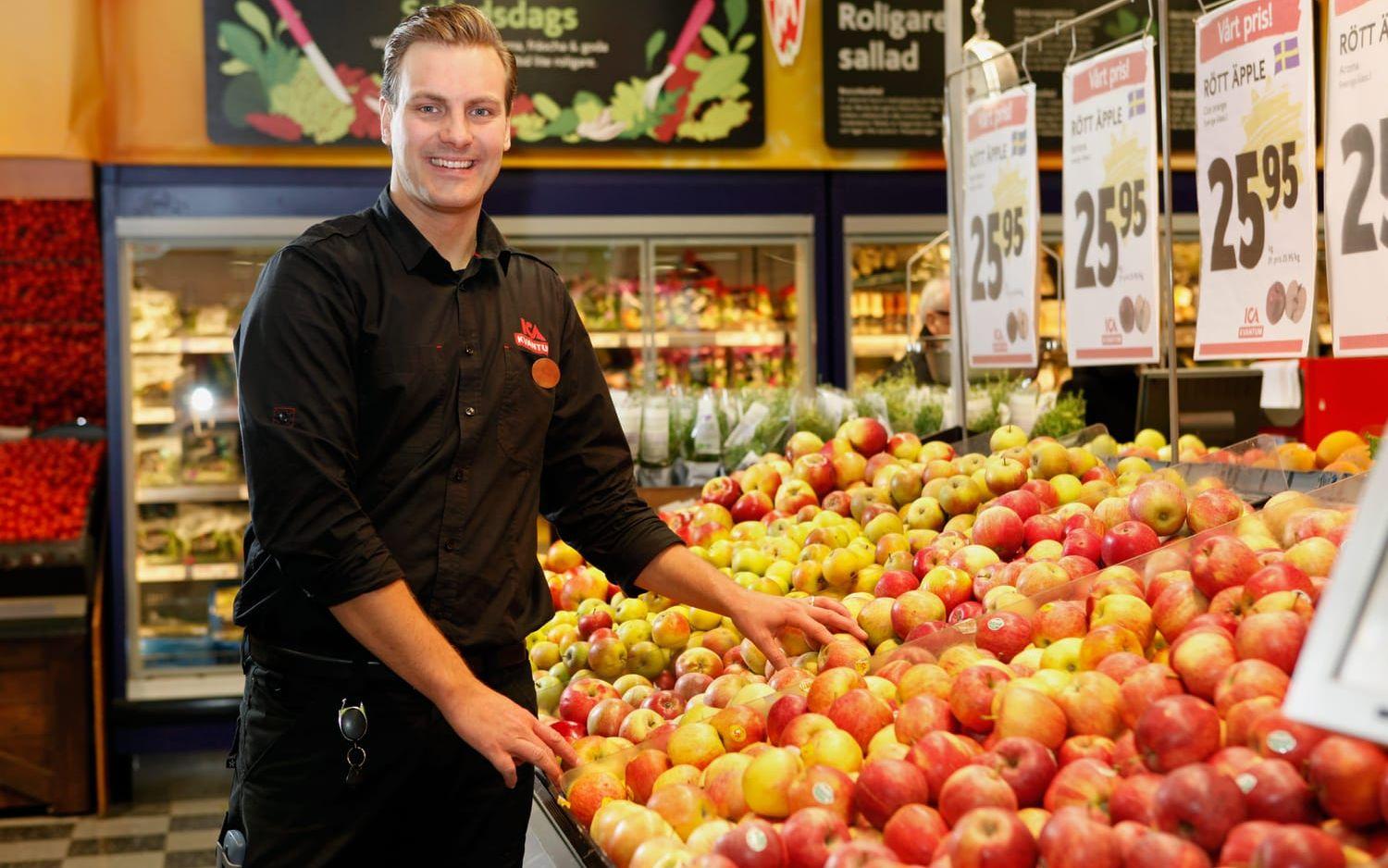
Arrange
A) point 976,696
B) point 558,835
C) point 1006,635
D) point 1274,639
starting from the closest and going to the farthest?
1. point 1274,639
2. point 976,696
3. point 558,835
4. point 1006,635

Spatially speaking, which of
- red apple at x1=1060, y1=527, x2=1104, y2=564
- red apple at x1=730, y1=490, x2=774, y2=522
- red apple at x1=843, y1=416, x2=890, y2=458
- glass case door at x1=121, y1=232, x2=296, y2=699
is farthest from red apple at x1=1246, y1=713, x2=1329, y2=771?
glass case door at x1=121, y1=232, x2=296, y2=699

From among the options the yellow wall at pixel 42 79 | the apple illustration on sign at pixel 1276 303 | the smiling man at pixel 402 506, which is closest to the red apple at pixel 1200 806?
the smiling man at pixel 402 506

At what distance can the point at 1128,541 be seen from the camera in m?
2.32

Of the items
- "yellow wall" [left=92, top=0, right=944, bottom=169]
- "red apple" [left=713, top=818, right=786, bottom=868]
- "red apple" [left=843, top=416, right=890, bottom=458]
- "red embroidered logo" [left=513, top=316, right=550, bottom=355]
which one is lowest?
"red apple" [left=713, top=818, right=786, bottom=868]

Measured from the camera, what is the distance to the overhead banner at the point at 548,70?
5852mm

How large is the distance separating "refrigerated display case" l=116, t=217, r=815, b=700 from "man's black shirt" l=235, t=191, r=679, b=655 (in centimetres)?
396

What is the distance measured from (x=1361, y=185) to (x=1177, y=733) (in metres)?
1.48

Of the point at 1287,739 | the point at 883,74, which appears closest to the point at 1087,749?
the point at 1287,739

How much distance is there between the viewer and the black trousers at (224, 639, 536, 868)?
6.68ft

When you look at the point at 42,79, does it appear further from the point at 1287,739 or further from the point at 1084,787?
the point at 1287,739

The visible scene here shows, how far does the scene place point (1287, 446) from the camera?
3.42 m

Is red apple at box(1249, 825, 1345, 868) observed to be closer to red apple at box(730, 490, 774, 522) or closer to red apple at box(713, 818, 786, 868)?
red apple at box(713, 818, 786, 868)

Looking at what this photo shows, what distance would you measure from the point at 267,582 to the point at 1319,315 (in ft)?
23.6

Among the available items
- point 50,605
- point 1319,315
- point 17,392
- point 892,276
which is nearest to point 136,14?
point 17,392
